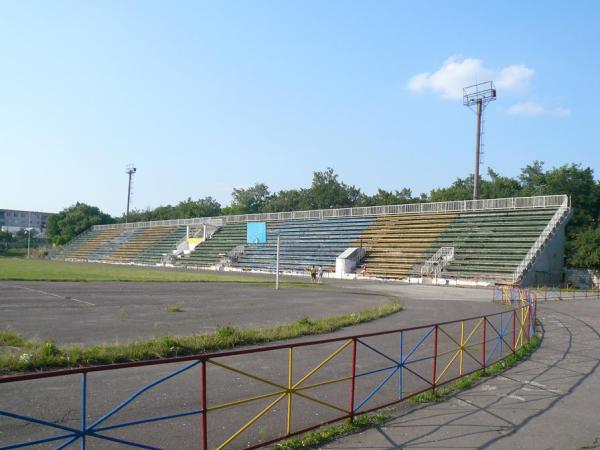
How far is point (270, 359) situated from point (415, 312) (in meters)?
11.0

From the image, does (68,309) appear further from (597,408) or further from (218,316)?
(597,408)

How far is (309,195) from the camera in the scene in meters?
107

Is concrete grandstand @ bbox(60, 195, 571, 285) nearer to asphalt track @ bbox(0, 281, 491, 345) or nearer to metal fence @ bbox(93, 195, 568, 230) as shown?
metal fence @ bbox(93, 195, 568, 230)

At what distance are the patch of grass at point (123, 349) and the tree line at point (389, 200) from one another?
38564 millimetres

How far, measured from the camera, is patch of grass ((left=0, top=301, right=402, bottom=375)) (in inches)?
374

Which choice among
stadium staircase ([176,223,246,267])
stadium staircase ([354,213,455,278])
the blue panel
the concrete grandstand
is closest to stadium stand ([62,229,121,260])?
the concrete grandstand

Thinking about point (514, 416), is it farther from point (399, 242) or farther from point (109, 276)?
point (399, 242)

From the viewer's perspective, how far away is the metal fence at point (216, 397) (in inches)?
229

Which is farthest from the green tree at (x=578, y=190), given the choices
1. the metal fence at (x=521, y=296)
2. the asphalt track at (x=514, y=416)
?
the asphalt track at (x=514, y=416)

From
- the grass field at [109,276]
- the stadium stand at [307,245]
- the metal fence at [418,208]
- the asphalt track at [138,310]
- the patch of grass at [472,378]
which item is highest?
the metal fence at [418,208]

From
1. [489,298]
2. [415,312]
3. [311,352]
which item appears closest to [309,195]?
[489,298]

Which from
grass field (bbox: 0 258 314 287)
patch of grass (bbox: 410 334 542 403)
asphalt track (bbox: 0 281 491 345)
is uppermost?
patch of grass (bbox: 410 334 542 403)

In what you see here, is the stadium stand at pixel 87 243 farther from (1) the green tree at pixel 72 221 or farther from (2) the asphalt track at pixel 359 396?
(2) the asphalt track at pixel 359 396

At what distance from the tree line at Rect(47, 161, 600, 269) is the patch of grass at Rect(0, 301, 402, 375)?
38564 mm
